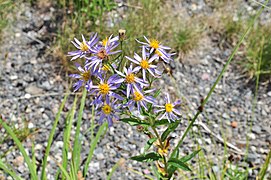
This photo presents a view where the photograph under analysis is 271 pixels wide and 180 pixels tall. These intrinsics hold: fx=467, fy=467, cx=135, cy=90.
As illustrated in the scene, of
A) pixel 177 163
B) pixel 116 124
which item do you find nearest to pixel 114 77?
pixel 177 163

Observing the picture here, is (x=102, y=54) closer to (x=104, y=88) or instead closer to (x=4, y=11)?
(x=104, y=88)

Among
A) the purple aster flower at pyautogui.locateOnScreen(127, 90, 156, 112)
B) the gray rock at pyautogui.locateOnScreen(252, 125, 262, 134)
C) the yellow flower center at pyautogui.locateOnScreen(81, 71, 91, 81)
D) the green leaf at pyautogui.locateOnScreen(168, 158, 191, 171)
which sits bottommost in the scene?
the green leaf at pyautogui.locateOnScreen(168, 158, 191, 171)

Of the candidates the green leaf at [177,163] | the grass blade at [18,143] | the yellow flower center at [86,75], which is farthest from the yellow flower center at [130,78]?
the grass blade at [18,143]

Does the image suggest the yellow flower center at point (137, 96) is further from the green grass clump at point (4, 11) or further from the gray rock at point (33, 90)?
the green grass clump at point (4, 11)

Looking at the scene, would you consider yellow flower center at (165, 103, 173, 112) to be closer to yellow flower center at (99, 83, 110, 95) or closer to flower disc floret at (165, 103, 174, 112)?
flower disc floret at (165, 103, 174, 112)

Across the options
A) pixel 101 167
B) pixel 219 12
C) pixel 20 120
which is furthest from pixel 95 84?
pixel 219 12

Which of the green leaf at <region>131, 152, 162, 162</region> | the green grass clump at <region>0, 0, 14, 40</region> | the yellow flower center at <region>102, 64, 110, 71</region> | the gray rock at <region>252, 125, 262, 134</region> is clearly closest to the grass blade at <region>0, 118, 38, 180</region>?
the green leaf at <region>131, 152, 162, 162</region>

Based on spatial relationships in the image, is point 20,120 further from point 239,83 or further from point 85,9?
point 239,83

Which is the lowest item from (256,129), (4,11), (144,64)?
(256,129)

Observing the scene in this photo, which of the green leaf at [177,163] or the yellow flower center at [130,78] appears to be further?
the green leaf at [177,163]
